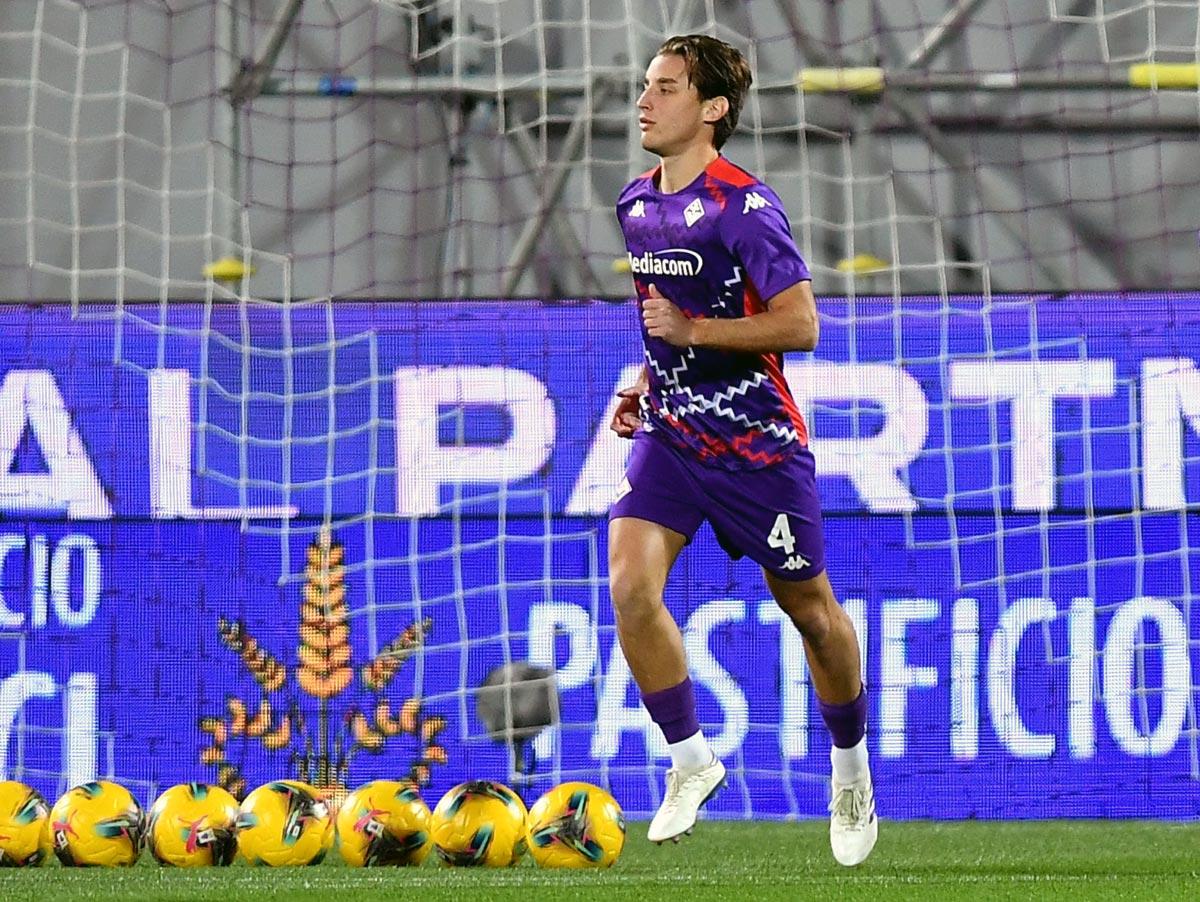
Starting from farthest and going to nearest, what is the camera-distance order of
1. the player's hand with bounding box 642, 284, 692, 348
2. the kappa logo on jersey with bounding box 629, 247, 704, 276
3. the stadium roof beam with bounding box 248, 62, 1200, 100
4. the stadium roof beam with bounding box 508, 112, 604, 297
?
the stadium roof beam with bounding box 508, 112, 604, 297 < the stadium roof beam with bounding box 248, 62, 1200, 100 < the kappa logo on jersey with bounding box 629, 247, 704, 276 < the player's hand with bounding box 642, 284, 692, 348

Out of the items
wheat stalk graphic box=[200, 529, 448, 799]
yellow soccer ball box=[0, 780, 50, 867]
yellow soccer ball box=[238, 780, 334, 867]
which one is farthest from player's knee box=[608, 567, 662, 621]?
wheat stalk graphic box=[200, 529, 448, 799]

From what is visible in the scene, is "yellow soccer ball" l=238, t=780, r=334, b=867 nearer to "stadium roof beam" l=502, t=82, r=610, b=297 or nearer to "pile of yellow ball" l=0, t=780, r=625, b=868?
"pile of yellow ball" l=0, t=780, r=625, b=868

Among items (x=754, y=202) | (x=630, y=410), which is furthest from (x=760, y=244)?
(x=630, y=410)

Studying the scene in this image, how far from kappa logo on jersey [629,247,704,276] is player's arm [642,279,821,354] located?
135 mm

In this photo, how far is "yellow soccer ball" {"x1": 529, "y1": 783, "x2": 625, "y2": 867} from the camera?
18.0 feet

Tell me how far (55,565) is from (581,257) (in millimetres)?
2533

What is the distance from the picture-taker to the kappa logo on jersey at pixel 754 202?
492cm

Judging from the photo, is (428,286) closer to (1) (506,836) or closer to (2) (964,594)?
(2) (964,594)

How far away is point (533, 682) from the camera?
24.3 feet

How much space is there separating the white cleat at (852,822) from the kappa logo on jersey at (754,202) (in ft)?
4.67

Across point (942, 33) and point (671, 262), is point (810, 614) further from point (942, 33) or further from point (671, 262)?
point (942, 33)

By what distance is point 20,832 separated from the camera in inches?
221

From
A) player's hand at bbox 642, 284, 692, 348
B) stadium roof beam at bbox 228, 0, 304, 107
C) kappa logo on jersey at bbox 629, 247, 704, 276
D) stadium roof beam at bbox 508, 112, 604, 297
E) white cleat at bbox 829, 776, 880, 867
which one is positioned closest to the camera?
player's hand at bbox 642, 284, 692, 348

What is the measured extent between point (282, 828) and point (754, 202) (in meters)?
2.03
